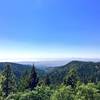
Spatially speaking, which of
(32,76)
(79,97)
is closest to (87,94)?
(79,97)

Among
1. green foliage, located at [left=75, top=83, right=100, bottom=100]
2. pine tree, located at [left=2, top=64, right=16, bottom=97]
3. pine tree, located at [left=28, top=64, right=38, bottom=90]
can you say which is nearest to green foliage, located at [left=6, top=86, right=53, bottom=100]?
green foliage, located at [left=75, top=83, right=100, bottom=100]

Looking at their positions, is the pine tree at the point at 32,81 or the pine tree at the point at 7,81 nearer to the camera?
the pine tree at the point at 7,81

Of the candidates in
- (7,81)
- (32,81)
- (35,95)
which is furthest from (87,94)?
(32,81)

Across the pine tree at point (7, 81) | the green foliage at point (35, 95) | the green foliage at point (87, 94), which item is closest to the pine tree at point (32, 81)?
the pine tree at point (7, 81)

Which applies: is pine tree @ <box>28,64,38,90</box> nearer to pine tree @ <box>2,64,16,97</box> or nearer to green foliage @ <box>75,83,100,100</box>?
pine tree @ <box>2,64,16,97</box>

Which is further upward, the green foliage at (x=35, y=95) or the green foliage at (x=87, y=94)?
the green foliage at (x=87, y=94)

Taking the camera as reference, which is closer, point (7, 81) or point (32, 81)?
point (7, 81)

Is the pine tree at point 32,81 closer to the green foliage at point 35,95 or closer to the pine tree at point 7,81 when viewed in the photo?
the pine tree at point 7,81

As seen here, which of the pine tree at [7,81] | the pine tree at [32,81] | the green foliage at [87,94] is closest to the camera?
the green foliage at [87,94]

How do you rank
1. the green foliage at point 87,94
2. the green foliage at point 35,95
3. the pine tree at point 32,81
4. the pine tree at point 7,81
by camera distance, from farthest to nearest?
the pine tree at point 32,81 < the pine tree at point 7,81 < the green foliage at point 35,95 < the green foliage at point 87,94

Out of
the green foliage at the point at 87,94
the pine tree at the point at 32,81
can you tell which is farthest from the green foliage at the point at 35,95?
the pine tree at the point at 32,81

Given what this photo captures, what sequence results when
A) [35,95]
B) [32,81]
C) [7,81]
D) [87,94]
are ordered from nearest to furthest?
[87,94] < [35,95] < [7,81] < [32,81]

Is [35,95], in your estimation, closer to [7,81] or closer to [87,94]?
[87,94]

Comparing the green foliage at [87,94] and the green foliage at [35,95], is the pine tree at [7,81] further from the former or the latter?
the green foliage at [87,94]
